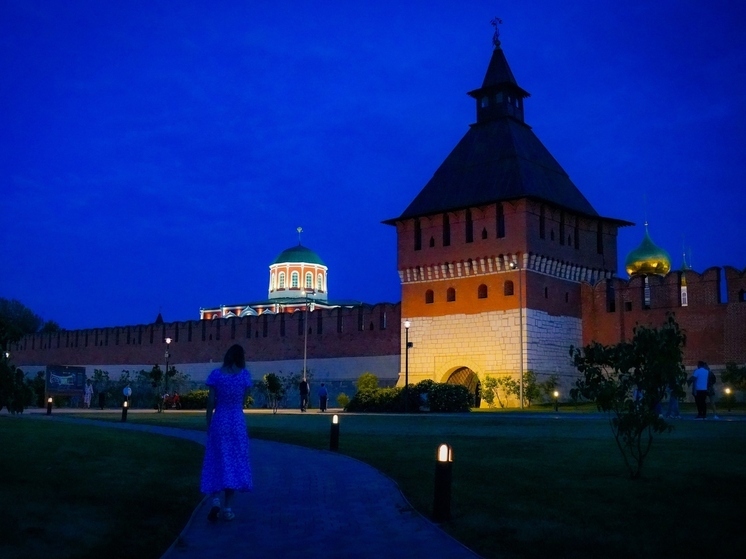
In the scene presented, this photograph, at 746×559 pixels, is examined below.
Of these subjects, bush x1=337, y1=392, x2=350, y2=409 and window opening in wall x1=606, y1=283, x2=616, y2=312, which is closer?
window opening in wall x1=606, y1=283, x2=616, y2=312

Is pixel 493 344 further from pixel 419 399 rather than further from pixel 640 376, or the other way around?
pixel 640 376

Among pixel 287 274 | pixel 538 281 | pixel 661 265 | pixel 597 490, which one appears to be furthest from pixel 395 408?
pixel 287 274

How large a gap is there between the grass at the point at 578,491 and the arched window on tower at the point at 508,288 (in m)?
19.6

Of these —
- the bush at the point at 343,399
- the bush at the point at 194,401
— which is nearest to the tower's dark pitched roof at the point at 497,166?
the bush at the point at 343,399

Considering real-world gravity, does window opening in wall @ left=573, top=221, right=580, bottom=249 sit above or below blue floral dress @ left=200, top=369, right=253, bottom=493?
above

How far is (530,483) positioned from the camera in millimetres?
9078

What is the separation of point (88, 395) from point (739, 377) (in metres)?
32.6

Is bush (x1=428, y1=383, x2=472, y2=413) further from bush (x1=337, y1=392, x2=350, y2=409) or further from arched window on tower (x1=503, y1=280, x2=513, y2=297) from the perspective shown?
bush (x1=337, y1=392, x2=350, y2=409)

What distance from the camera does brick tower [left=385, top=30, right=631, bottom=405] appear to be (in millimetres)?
35062

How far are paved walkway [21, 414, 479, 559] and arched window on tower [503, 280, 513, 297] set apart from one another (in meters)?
25.7

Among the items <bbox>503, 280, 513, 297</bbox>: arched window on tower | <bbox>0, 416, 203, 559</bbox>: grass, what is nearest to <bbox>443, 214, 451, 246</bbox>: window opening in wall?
<bbox>503, 280, 513, 297</bbox>: arched window on tower

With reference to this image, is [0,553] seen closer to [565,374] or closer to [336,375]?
[565,374]

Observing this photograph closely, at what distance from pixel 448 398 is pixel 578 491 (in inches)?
910

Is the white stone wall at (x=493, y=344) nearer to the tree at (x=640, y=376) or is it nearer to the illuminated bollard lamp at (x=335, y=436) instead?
the illuminated bollard lamp at (x=335, y=436)
